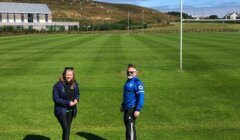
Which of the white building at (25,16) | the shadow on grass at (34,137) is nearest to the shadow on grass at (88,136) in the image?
the shadow on grass at (34,137)

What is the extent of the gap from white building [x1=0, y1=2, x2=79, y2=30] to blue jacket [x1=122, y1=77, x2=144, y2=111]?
127m

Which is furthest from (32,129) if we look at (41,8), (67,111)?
(41,8)

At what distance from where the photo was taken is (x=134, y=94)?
1071cm

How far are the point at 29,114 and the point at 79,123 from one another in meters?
2.14

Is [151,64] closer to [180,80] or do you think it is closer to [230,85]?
[180,80]

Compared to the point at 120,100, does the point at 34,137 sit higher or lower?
lower

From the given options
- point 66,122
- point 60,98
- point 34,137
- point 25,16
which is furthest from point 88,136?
point 25,16

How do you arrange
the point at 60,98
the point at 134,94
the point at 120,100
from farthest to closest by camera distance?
the point at 120,100 → the point at 134,94 → the point at 60,98

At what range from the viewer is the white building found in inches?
5364

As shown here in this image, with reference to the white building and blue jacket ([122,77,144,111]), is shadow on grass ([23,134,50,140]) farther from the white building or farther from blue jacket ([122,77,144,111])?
the white building

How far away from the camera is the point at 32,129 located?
1345 centimetres

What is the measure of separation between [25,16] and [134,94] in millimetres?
133026

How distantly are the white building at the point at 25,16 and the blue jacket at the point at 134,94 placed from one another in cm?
12745

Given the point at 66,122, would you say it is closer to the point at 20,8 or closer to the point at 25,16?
the point at 25,16
